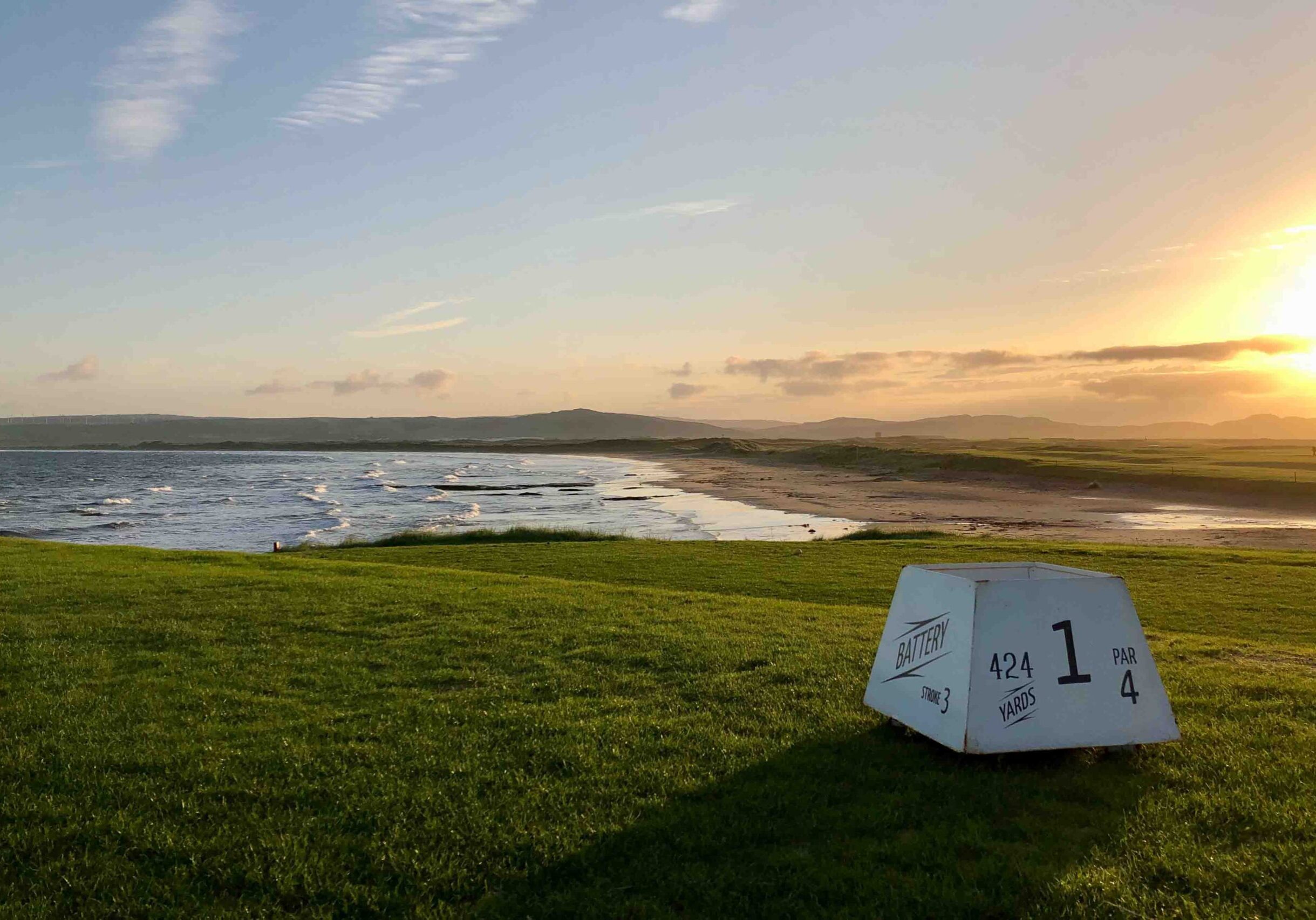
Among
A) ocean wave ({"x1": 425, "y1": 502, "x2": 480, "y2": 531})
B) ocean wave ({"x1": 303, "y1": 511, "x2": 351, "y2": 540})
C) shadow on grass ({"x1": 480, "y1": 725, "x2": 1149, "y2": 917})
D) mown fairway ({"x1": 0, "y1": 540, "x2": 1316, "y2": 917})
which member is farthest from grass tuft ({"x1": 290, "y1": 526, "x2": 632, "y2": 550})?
shadow on grass ({"x1": 480, "y1": 725, "x2": 1149, "y2": 917})

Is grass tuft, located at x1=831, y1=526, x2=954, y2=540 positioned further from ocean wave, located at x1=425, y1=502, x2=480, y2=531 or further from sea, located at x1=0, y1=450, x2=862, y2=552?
ocean wave, located at x1=425, y1=502, x2=480, y2=531

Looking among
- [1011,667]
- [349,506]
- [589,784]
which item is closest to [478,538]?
[589,784]

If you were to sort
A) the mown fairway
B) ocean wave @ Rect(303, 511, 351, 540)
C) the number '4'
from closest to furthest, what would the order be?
the mown fairway, the number '4', ocean wave @ Rect(303, 511, 351, 540)

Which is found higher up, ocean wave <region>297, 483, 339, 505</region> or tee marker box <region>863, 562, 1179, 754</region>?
tee marker box <region>863, 562, 1179, 754</region>

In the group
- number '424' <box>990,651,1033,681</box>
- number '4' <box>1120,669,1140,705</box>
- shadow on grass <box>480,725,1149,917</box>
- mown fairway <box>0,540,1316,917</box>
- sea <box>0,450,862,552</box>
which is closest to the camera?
shadow on grass <box>480,725,1149,917</box>

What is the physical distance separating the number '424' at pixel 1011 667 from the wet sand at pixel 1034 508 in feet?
89.1

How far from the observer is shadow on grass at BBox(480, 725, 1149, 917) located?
4.79 meters

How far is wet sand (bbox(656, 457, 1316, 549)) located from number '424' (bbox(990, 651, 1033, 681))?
2716 centimetres

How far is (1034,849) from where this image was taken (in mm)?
5293

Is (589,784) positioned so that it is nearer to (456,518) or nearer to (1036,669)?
(1036,669)

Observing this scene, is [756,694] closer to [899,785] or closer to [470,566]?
[899,785]

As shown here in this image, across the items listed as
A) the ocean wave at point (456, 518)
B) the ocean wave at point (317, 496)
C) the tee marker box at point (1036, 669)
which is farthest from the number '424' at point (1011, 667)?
the ocean wave at point (317, 496)

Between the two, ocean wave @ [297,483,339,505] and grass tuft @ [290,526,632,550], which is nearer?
grass tuft @ [290,526,632,550]

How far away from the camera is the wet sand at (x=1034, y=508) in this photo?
3781 cm
